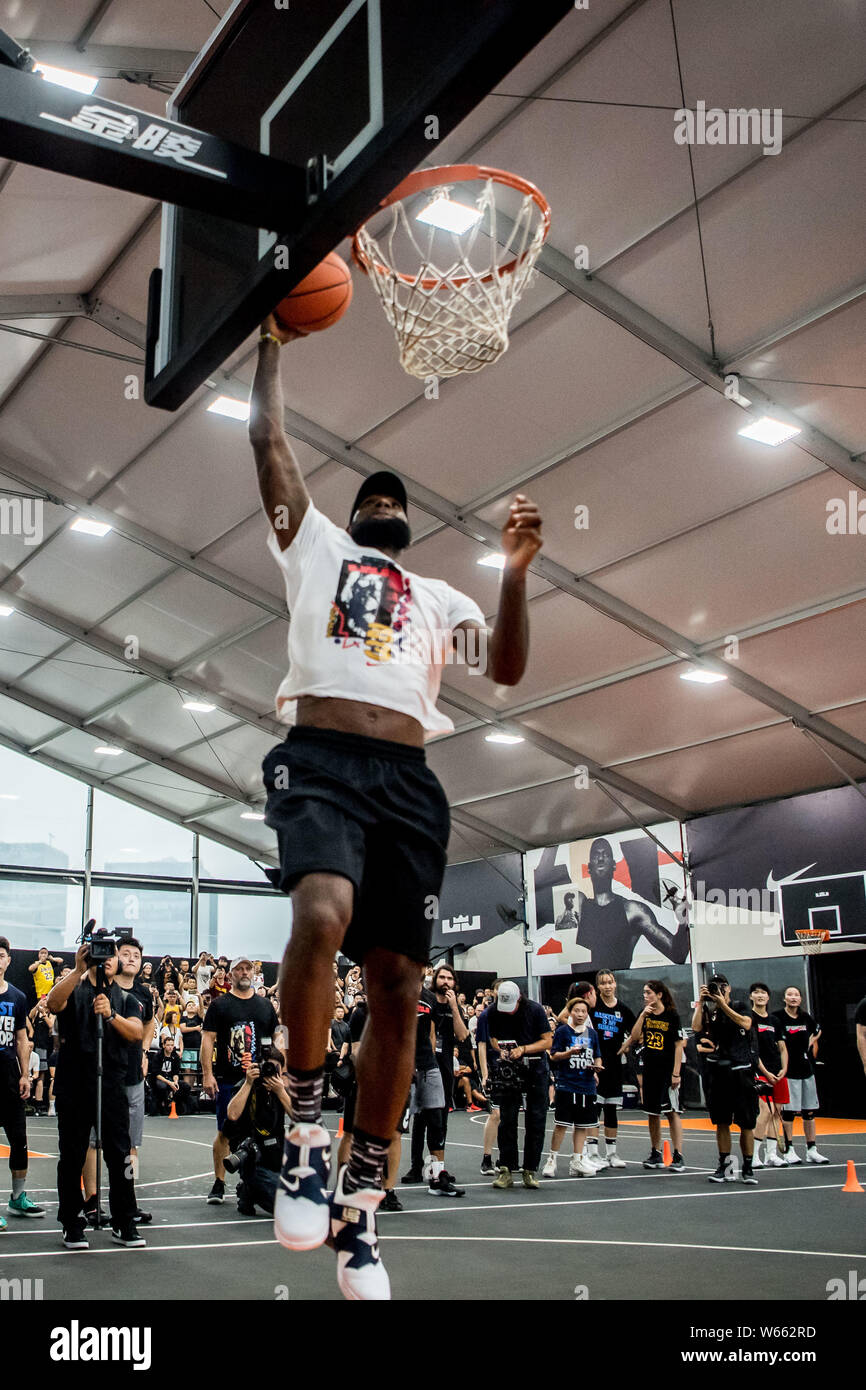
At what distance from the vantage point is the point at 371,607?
284 cm

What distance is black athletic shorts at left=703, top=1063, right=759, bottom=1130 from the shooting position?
10141 millimetres

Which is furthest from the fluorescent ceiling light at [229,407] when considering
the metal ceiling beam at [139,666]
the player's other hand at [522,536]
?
the player's other hand at [522,536]

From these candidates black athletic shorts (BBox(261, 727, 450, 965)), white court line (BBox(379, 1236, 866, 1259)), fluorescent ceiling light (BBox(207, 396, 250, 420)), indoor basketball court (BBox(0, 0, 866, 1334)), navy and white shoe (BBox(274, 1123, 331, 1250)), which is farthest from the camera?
fluorescent ceiling light (BBox(207, 396, 250, 420))

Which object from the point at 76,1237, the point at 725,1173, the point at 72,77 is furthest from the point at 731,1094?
the point at 72,77

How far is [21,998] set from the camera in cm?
818

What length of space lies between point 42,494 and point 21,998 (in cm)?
953

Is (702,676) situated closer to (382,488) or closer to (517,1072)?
(517,1072)

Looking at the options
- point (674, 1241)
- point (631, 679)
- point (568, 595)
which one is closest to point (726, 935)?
point (631, 679)

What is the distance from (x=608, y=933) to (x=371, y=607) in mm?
19024

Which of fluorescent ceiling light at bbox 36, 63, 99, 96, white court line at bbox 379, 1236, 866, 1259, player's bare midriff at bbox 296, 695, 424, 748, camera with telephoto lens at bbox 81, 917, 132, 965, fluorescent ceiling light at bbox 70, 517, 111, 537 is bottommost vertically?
white court line at bbox 379, 1236, 866, 1259

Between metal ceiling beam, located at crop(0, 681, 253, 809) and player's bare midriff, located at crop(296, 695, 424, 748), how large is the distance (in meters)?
21.2

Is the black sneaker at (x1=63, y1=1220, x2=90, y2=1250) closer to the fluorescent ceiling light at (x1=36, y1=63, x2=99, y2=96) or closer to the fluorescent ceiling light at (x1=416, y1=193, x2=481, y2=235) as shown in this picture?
the fluorescent ceiling light at (x1=416, y1=193, x2=481, y2=235)

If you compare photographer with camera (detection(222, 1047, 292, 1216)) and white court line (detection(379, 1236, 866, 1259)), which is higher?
photographer with camera (detection(222, 1047, 292, 1216))

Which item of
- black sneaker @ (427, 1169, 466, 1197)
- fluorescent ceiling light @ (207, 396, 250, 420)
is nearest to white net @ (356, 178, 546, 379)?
black sneaker @ (427, 1169, 466, 1197)
